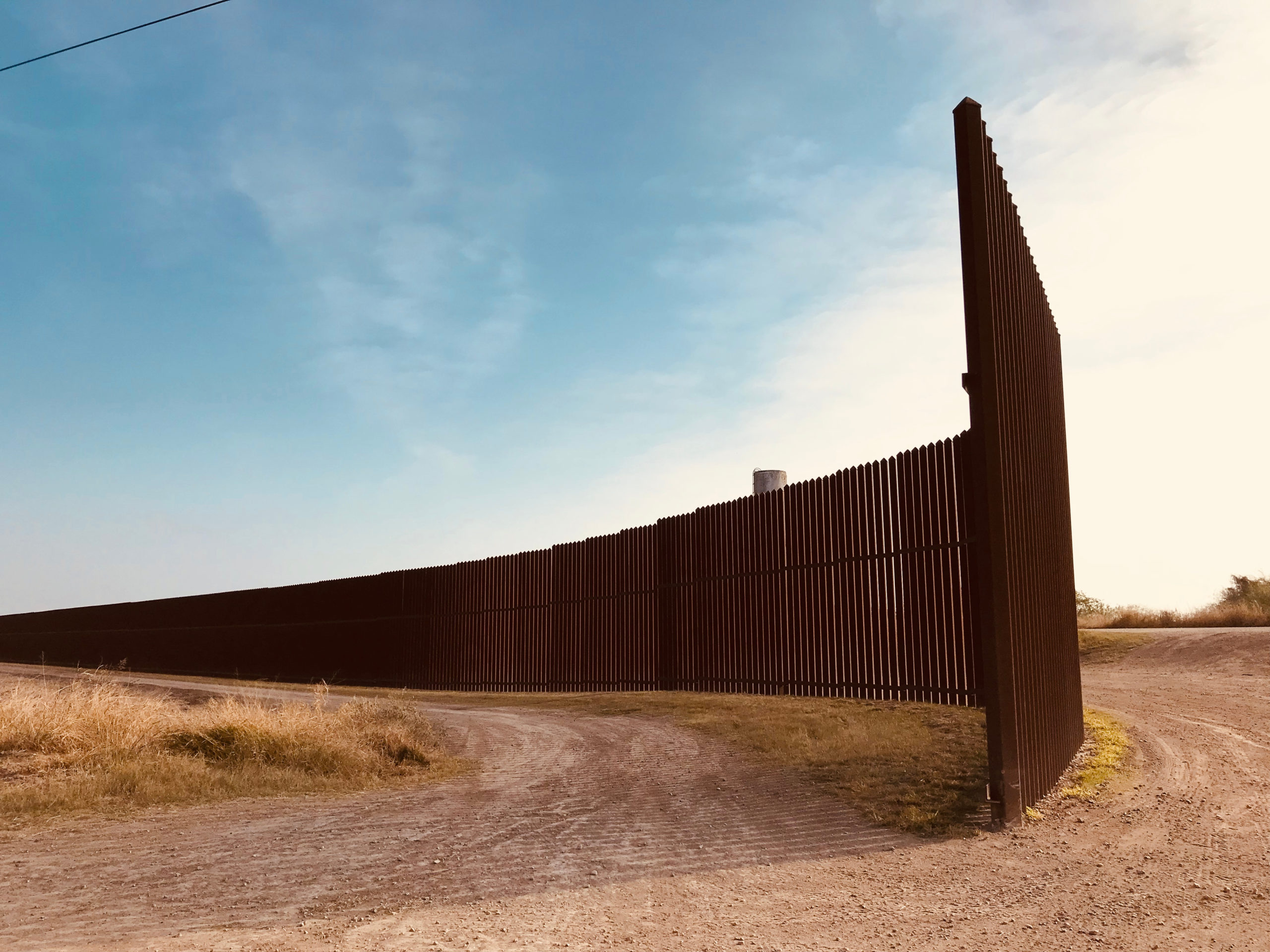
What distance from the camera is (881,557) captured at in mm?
8734

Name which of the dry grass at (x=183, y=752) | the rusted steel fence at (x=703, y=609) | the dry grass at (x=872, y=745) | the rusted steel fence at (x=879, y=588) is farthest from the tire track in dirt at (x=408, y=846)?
the rusted steel fence at (x=703, y=609)

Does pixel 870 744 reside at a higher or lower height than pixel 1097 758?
higher

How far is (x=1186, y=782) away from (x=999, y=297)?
11.5ft

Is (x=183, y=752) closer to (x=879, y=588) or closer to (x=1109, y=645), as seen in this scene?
(x=879, y=588)

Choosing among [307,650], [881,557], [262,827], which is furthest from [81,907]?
[307,650]

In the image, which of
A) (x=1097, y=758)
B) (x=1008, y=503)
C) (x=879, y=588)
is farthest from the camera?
(x=879, y=588)

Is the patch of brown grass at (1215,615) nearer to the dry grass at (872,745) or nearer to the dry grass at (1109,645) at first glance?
the dry grass at (1109,645)

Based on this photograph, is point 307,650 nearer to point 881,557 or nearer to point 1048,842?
point 881,557

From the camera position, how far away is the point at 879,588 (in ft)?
28.7

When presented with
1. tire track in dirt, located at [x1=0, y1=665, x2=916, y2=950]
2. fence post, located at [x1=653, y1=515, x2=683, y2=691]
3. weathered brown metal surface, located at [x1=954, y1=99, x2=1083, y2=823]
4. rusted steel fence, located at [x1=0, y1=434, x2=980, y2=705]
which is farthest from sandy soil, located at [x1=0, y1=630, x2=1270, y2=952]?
fence post, located at [x1=653, y1=515, x2=683, y2=691]

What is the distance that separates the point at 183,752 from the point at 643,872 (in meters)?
4.64

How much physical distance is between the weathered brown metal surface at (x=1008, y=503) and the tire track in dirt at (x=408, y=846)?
1119 mm

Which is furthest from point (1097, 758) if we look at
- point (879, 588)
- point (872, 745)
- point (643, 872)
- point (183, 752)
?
point (183, 752)

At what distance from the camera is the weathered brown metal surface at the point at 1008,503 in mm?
5605
